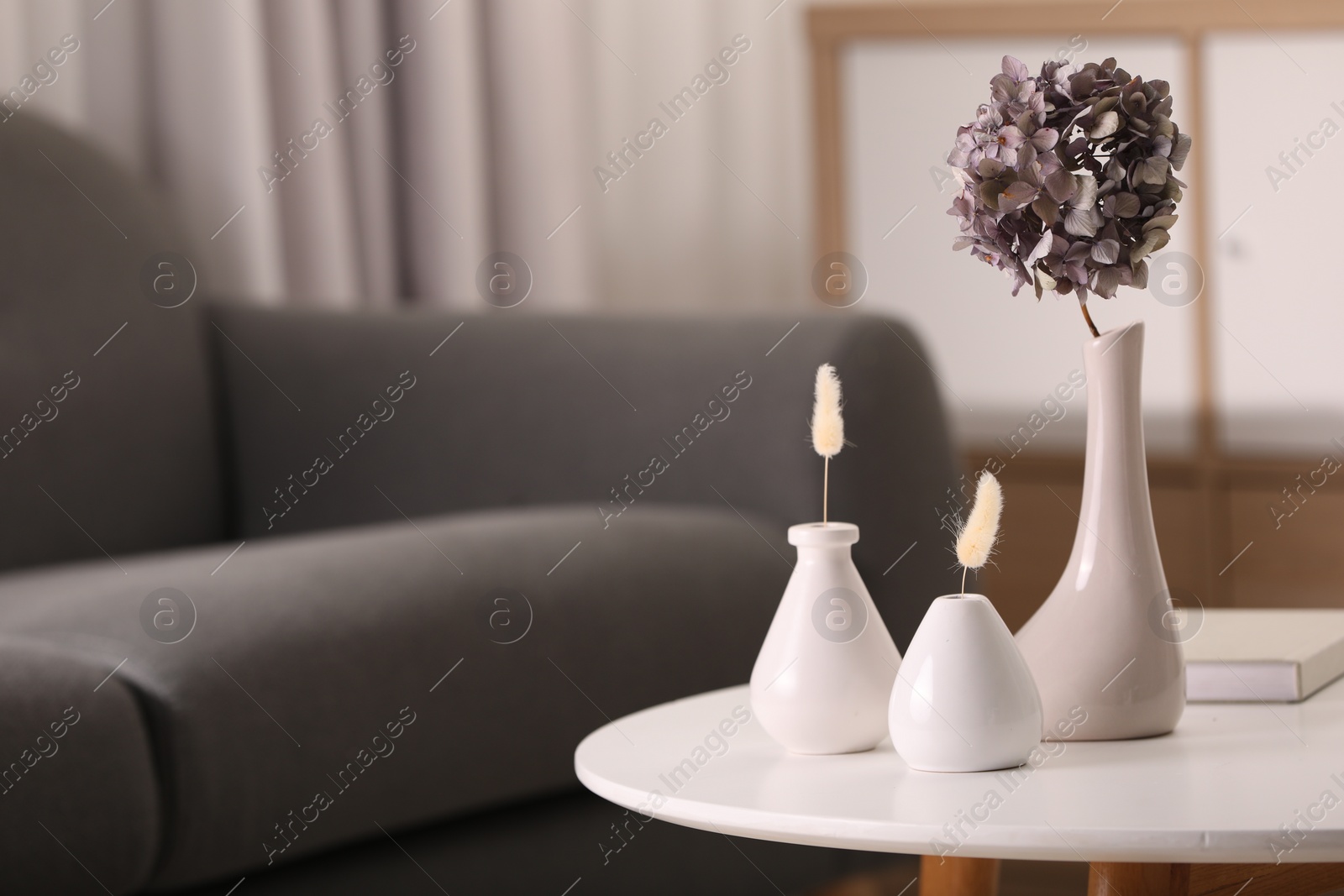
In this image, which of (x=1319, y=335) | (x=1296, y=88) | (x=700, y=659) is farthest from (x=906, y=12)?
(x=700, y=659)

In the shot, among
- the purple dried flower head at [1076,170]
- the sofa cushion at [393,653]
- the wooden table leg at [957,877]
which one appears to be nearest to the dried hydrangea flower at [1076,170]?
the purple dried flower head at [1076,170]

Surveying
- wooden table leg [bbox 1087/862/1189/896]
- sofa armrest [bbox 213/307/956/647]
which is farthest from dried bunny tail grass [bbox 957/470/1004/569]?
sofa armrest [bbox 213/307/956/647]

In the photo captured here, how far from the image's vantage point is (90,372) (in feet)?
4.88

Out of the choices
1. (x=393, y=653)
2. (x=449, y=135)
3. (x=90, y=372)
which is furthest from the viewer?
(x=449, y=135)

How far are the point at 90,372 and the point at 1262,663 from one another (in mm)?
1201

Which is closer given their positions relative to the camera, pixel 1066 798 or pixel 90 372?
pixel 1066 798

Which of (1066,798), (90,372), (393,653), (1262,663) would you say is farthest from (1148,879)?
(90,372)

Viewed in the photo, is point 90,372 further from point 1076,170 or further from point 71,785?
point 1076,170

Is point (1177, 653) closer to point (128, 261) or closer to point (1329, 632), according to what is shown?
point (1329, 632)

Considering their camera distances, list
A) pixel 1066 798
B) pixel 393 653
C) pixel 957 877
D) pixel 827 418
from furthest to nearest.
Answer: pixel 393 653 < pixel 957 877 < pixel 827 418 < pixel 1066 798

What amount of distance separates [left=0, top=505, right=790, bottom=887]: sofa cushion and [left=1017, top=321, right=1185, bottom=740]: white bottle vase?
1.59 ft

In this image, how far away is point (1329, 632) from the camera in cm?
91

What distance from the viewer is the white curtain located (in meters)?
1.96

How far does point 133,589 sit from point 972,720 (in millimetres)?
663
